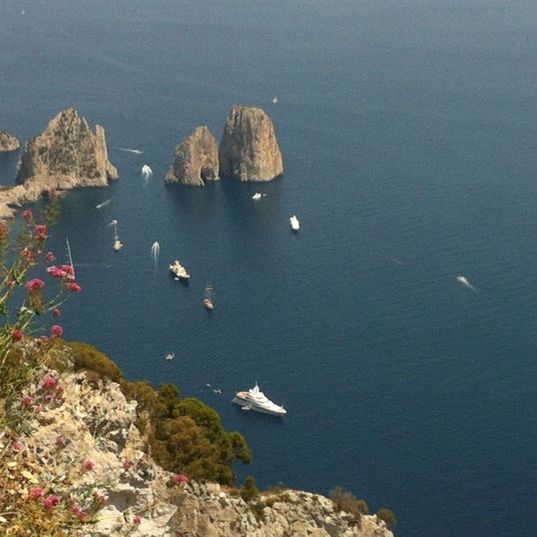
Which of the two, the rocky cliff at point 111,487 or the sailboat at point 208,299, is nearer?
the rocky cliff at point 111,487

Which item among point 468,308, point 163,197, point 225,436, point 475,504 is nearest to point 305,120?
point 163,197

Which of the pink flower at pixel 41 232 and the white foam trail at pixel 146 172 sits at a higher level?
the pink flower at pixel 41 232

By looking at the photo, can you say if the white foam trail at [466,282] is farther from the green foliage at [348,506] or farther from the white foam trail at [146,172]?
the green foliage at [348,506]

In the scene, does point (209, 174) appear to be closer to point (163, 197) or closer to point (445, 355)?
point (163, 197)

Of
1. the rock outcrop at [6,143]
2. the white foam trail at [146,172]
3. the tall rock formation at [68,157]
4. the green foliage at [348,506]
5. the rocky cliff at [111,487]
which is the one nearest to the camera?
the rocky cliff at [111,487]

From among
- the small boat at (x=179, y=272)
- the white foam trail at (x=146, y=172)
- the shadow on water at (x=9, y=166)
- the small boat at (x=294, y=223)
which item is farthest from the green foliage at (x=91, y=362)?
the shadow on water at (x=9, y=166)

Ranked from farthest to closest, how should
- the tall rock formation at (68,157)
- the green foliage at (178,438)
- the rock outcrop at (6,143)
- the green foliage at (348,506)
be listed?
1. the rock outcrop at (6,143)
2. the tall rock formation at (68,157)
3. the green foliage at (348,506)
4. the green foliage at (178,438)

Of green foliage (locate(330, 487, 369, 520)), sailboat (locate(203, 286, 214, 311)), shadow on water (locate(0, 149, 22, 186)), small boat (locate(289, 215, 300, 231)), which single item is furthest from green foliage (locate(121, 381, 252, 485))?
shadow on water (locate(0, 149, 22, 186))
